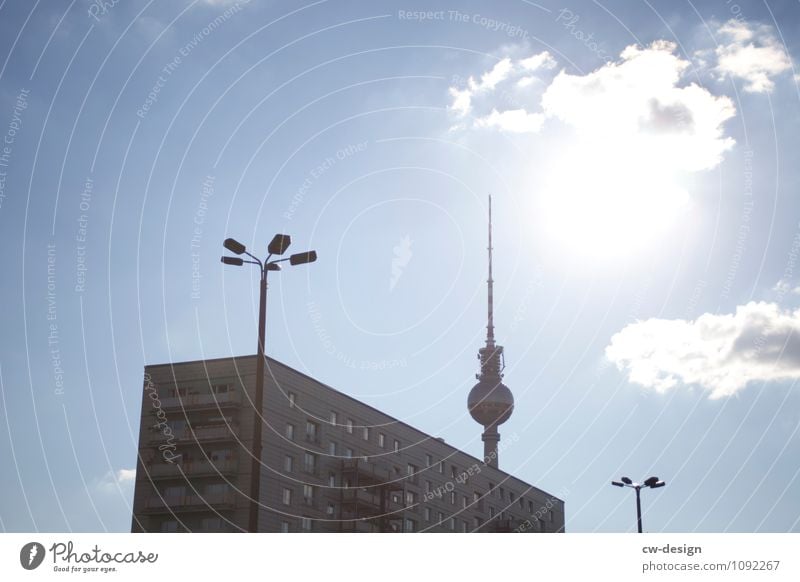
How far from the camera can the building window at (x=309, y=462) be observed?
64.8 m

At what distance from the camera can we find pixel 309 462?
65250 millimetres

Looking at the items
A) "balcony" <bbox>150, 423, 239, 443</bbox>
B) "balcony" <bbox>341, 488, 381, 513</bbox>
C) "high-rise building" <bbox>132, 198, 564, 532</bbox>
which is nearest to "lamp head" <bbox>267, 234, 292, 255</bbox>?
"high-rise building" <bbox>132, 198, 564, 532</bbox>

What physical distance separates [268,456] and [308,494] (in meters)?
5.62

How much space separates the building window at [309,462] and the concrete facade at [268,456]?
3.3 inches

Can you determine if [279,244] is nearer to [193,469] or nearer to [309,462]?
[193,469]

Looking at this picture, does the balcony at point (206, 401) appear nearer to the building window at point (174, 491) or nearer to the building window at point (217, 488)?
the building window at point (217, 488)

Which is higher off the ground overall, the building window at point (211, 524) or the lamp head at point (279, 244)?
the lamp head at point (279, 244)

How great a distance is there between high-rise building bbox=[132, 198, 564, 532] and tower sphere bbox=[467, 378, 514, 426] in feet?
258

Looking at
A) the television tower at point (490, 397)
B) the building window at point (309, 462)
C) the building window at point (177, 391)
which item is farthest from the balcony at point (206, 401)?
the television tower at point (490, 397)

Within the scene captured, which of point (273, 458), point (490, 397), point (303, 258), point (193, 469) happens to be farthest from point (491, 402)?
point (303, 258)

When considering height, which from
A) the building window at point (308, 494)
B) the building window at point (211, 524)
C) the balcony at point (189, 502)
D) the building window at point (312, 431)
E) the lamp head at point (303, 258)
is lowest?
the building window at point (211, 524)
